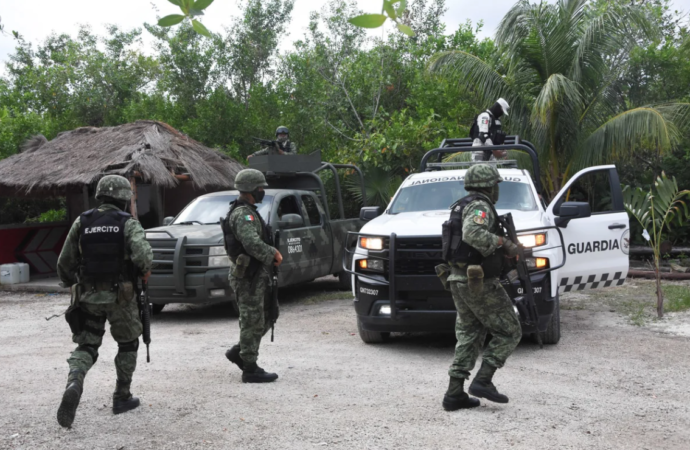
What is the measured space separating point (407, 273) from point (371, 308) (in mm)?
508

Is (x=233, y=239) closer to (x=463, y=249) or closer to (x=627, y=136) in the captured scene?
(x=463, y=249)

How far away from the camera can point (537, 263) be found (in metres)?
6.23

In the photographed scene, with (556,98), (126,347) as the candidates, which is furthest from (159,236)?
(556,98)

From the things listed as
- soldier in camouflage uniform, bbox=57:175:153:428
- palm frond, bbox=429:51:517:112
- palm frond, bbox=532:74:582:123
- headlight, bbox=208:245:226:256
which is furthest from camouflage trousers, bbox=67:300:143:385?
palm frond, bbox=429:51:517:112

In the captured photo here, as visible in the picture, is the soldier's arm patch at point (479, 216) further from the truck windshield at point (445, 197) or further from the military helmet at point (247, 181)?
the truck windshield at point (445, 197)

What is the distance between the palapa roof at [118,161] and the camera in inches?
504

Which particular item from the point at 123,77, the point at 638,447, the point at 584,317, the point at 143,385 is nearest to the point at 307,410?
the point at 143,385

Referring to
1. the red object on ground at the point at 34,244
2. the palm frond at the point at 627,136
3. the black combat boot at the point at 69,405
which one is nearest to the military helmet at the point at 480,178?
the black combat boot at the point at 69,405

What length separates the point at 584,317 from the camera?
28.0 ft

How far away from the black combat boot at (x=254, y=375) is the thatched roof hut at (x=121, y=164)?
24.4 feet

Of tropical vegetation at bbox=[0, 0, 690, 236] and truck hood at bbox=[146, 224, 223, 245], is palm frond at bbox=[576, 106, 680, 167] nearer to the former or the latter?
tropical vegetation at bbox=[0, 0, 690, 236]

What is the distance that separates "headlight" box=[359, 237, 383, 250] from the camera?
6.47 metres

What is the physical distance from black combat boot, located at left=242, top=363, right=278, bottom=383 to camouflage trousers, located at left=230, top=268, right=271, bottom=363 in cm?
8

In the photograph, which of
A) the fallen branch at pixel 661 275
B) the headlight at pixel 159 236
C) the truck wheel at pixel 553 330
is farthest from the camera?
the fallen branch at pixel 661 275
